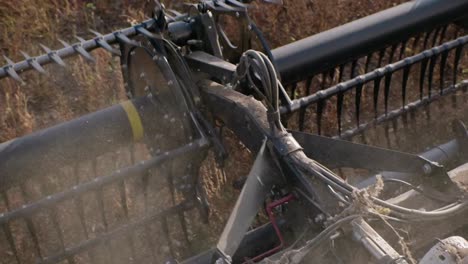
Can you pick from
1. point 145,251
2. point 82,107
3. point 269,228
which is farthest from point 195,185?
point 82,107

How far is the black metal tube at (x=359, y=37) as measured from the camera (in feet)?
10.3

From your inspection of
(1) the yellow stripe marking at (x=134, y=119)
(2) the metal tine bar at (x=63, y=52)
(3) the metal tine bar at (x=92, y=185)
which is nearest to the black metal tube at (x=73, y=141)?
(1) the yellow stripe marking at (x=134, y=119)

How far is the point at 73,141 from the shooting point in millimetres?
2738

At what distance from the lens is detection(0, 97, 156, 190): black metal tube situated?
2.66 metres

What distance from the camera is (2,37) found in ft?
14.9

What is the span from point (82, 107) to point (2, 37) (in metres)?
0.76

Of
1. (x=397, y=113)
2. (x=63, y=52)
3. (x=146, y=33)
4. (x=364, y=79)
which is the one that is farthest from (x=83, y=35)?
(x=364, y=79)

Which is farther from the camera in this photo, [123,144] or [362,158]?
[123,144]

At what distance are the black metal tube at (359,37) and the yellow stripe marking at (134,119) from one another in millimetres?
668

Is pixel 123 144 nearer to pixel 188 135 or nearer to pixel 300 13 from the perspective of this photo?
pixel 188 135

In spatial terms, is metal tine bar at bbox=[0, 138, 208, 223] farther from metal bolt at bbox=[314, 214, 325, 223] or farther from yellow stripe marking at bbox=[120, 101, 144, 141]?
metal bolt at bbox=[314, 214, 325, 223]

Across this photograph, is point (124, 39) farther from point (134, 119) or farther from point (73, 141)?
point (73, 141)

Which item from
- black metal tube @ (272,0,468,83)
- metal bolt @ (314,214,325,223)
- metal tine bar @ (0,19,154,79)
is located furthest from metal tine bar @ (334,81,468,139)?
metal bolt @ (314,214,325,223)

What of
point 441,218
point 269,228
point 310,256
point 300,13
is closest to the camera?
point 310,256
